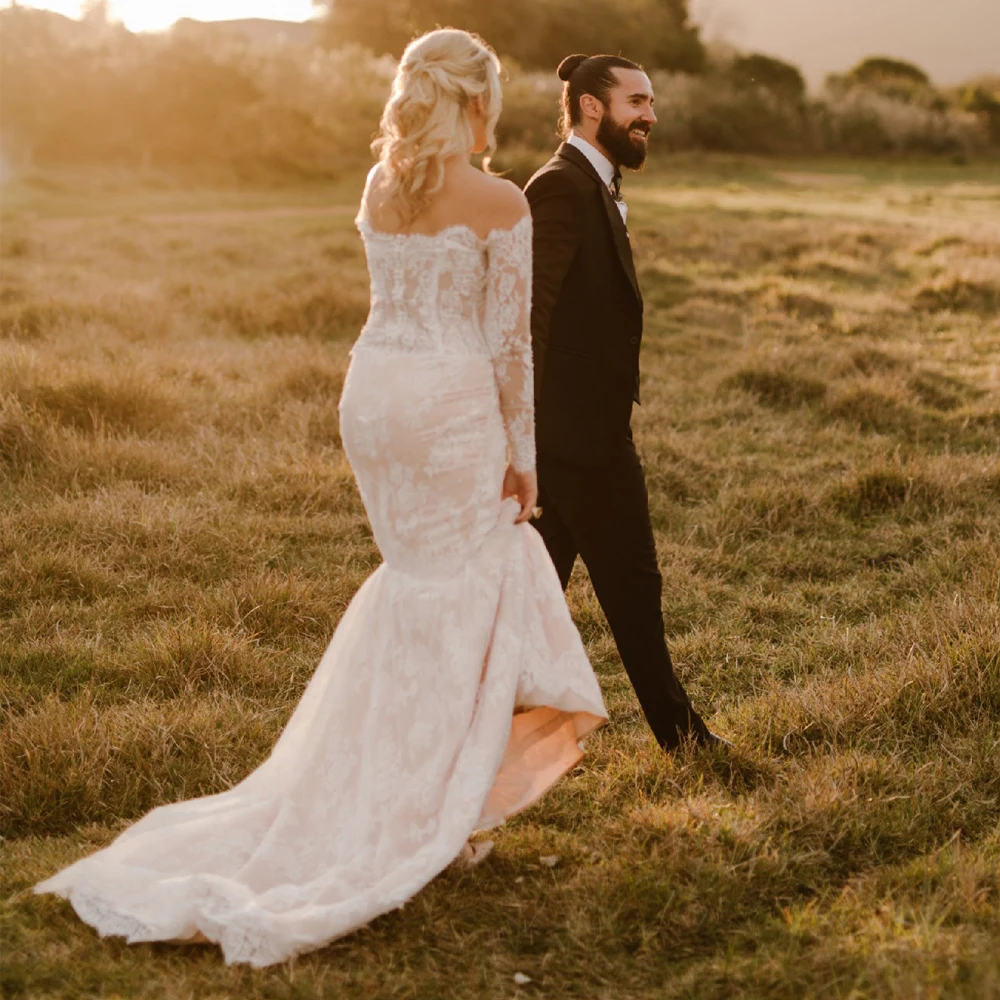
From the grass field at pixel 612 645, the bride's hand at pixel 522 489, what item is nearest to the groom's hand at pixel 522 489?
the bride's hand at pixel 522 489

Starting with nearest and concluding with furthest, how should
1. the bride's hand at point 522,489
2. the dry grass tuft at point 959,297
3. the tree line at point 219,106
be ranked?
1. the bride's hand at point 522,489
2. the dry grass tuft at point 959,297
3. the tree line at point 219,106

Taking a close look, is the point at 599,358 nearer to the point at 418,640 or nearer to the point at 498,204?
the point at 498,204

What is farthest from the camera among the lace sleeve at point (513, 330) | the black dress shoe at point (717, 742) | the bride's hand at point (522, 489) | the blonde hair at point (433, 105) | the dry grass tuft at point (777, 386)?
the dry grass tuft at point (777, 386)

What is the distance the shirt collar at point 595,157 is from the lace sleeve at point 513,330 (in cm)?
85

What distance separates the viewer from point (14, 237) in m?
15.0

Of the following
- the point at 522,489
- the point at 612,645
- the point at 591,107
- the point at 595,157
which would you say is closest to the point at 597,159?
the point at 595,157

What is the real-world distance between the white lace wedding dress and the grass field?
0.54ft

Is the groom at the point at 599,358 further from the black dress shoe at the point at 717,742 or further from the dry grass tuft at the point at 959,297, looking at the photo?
the dry grass tuft at the point at 959,297

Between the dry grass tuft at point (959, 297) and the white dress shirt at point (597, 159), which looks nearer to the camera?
the white dress shirt at point (597, 159)

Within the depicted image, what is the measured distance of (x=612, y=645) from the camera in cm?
519

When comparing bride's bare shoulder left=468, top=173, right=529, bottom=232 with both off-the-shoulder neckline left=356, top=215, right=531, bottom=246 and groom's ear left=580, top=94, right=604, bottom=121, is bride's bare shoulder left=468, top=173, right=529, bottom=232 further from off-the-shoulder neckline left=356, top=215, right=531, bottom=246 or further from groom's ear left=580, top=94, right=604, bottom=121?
groom's ear left=580, top=94, right=604, bottom=121

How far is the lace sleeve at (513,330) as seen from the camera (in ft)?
9.59

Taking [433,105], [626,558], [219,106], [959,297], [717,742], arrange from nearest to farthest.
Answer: [433,105], [626,558], [717,742], [959,297], [219,106]

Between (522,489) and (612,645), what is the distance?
2126mm
